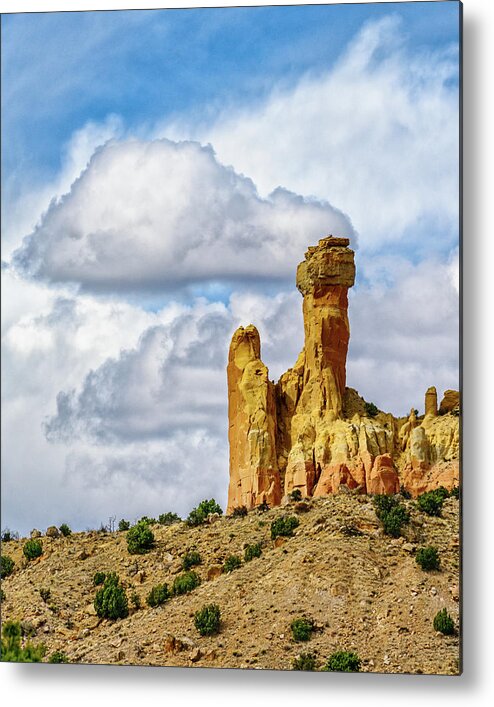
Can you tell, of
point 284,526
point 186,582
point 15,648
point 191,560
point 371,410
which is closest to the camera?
point 15,648

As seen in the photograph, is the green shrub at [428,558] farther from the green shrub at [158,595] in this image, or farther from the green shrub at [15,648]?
the green shrub at [15,648]

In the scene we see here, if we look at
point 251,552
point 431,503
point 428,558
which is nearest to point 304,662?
point 428,558

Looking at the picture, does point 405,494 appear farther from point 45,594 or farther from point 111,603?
point 45,594

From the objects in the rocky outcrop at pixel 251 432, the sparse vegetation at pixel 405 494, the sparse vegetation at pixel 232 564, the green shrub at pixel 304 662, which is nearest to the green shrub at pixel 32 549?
the rocky outcrop at pixel 251 432

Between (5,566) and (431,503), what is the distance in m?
7.42

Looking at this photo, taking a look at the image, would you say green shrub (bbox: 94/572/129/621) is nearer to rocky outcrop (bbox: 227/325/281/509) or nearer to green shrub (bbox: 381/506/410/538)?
rocky outcrop (bbox: 227/325/281/509)

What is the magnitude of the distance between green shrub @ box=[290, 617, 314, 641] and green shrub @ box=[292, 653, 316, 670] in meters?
0.54

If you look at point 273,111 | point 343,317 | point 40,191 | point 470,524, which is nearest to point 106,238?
point 40,191

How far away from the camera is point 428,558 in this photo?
31.9 meters

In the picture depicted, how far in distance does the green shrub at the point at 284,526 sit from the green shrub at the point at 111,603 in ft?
9.35

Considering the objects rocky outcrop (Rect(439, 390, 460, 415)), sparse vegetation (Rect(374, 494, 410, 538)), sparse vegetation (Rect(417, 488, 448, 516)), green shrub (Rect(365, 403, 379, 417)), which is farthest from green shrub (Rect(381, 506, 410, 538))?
green shrub (Rect(365, 403, 379, 417))

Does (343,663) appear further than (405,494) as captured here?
No

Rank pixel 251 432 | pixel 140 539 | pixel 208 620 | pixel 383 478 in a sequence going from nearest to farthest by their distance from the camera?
1. pixel 208 620
2. pixel 383 478
3. pixel 140 539
4. pixel 251 432

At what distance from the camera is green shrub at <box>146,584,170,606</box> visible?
33.7m
